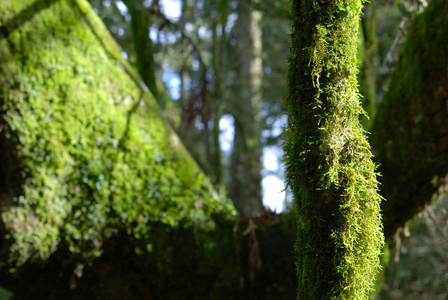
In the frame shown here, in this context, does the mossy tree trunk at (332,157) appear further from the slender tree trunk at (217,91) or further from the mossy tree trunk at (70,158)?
the slender tree trunk at (217,91)

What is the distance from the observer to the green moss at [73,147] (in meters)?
2.81

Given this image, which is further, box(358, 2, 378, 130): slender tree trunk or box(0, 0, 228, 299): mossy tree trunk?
box(358, 2, 378, 130): slender tree trunk

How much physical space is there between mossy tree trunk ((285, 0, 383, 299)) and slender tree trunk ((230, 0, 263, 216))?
5.72 meters

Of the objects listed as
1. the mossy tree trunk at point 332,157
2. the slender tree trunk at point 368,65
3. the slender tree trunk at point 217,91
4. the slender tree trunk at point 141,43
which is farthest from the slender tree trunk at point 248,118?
the mossy tree trunk at point 332,157

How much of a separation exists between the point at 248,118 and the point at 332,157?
6.85 metres

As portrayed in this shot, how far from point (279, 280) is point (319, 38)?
2.10 metres

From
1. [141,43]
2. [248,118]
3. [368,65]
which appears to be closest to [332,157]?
[368,65]

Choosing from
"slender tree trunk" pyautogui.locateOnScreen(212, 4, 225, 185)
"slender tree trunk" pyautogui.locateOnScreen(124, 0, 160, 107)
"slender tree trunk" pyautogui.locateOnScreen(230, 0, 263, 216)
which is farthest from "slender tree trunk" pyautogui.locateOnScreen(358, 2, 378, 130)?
"slender tree trunk" pyautogui.locateOnScreen(230, 0, 263, 216)

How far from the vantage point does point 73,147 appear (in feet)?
9.55

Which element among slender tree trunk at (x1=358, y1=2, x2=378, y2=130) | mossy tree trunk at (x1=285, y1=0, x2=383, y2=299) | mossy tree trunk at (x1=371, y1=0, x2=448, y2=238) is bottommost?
mossy tree trunk at (x1=285, y1=0, x2=383, y2=299)

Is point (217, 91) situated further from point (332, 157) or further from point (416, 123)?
point (332, 157)

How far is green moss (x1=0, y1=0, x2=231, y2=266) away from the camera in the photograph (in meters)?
2.81

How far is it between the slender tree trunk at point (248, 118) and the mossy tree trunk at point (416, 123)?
4.15 metres

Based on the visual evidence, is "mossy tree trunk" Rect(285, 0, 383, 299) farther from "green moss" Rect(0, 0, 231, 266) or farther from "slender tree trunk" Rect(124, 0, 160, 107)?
"slender tree trunk" Rect(124, 0, 160, 107)
